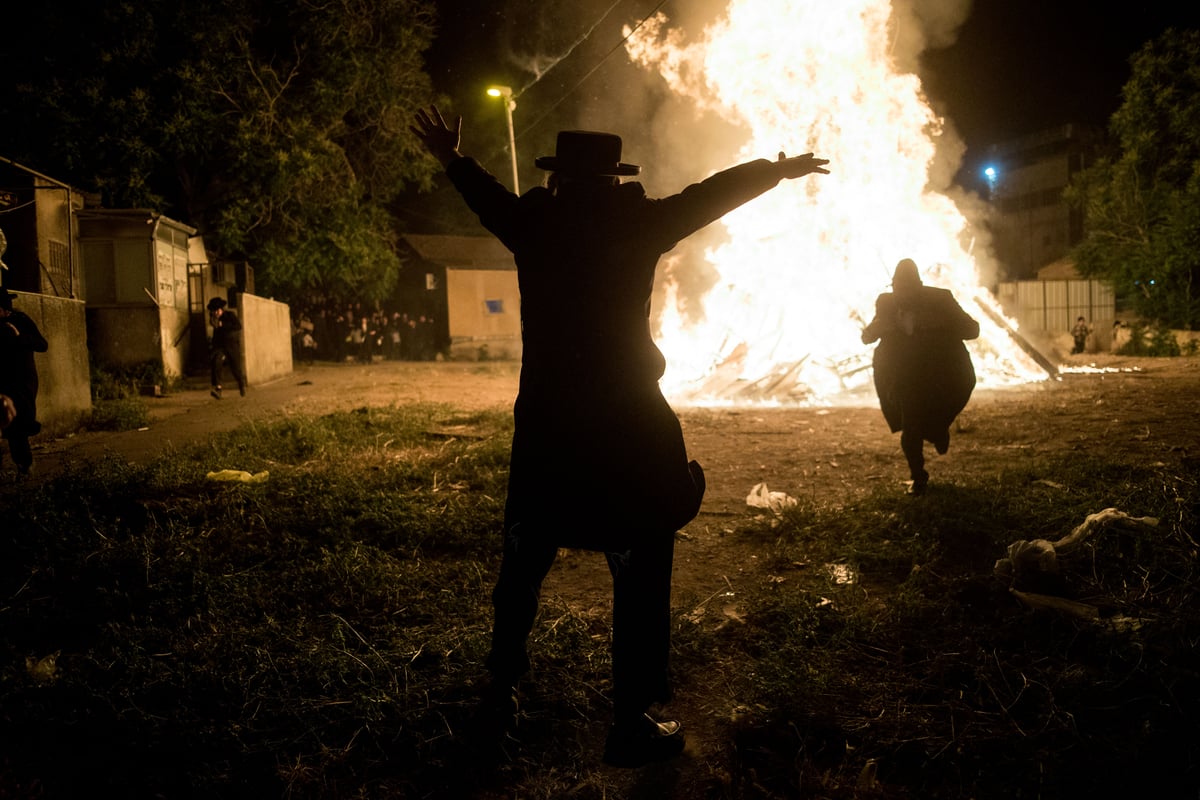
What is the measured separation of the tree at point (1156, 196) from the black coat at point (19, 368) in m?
28.0

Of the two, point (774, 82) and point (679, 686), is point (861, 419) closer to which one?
point (774, 82)

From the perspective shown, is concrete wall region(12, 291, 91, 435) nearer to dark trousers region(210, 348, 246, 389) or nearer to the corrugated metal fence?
dark trousers region(210, 348, 246, 389)

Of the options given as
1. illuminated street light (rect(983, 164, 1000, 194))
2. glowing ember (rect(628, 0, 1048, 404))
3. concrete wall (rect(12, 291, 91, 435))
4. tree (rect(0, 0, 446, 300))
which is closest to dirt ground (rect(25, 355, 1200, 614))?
concrete wall (rect(12, 291, 91, 435))

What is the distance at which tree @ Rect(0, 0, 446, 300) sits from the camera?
17859 millimetres

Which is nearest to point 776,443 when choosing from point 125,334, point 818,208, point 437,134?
point 437,134

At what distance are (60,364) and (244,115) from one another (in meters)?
12.3

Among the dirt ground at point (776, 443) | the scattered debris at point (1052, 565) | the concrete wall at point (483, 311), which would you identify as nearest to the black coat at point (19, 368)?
the dirt ground at point (776, 443)

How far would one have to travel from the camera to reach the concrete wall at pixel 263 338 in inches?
638

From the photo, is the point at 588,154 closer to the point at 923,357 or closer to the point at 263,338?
the point at 923,357

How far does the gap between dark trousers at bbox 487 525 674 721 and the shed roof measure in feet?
101

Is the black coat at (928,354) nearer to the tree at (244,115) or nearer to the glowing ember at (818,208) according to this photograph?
the glowing ember at (818,208)

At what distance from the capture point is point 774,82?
14.0 m

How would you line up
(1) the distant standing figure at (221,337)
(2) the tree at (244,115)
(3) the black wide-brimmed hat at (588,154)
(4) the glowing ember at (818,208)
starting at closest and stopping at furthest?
(3) the black wide-brimmed hat at (588,154) < (4) the glowing ember at (818,208) < (1) the distant standing figure at (221,337) < (2) the tree at (244,115)

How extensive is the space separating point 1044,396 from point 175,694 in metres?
12.5
